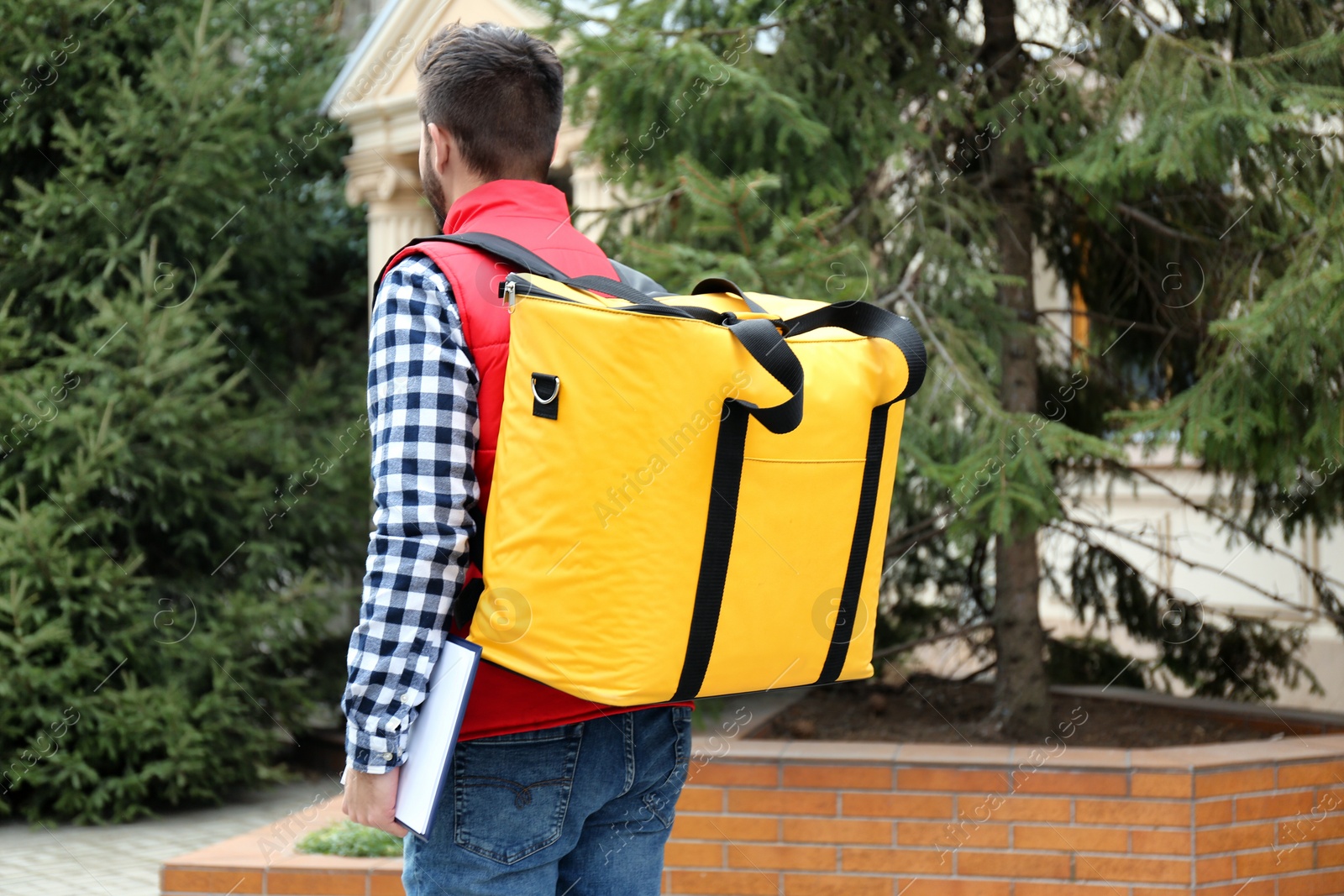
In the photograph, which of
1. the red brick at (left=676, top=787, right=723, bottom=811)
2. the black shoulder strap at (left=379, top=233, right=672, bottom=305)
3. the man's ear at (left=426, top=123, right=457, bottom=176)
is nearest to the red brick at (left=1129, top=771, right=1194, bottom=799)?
the red brick at (left=676, top=787, right=723, bottom=811)

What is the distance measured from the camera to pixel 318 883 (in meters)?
3.55

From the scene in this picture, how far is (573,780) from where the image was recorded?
5.85ft

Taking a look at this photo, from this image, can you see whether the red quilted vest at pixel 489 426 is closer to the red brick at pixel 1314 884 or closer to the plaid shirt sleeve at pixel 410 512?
the plaid shirt sleeve at pixel 410 512

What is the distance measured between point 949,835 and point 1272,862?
0.93 meters

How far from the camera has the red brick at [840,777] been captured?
3.66 meters

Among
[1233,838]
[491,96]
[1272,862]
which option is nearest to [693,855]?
[1233,838]

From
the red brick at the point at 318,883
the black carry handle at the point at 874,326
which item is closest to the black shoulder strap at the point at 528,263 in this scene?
the black carry handle at the point at 874,326

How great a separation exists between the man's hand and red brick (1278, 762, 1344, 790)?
294 centimetres

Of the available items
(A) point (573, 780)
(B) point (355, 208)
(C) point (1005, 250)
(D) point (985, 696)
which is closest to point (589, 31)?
(C) point (1005, 250)

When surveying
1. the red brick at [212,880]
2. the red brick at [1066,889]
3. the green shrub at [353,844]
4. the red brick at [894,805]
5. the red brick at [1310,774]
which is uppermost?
the red brick at [1310,774]

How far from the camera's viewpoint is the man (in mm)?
1650

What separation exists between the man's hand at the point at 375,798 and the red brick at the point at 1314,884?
2988 mm

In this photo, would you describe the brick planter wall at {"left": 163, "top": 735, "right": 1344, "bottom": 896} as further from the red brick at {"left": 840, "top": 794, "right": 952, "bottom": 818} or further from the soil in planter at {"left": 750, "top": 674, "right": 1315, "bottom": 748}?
the soil in planter at {"left": 750, "top": 674, "right": 1315, "bottom": 748}

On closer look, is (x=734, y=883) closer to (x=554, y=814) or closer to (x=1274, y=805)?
(x=1274, y=805)
